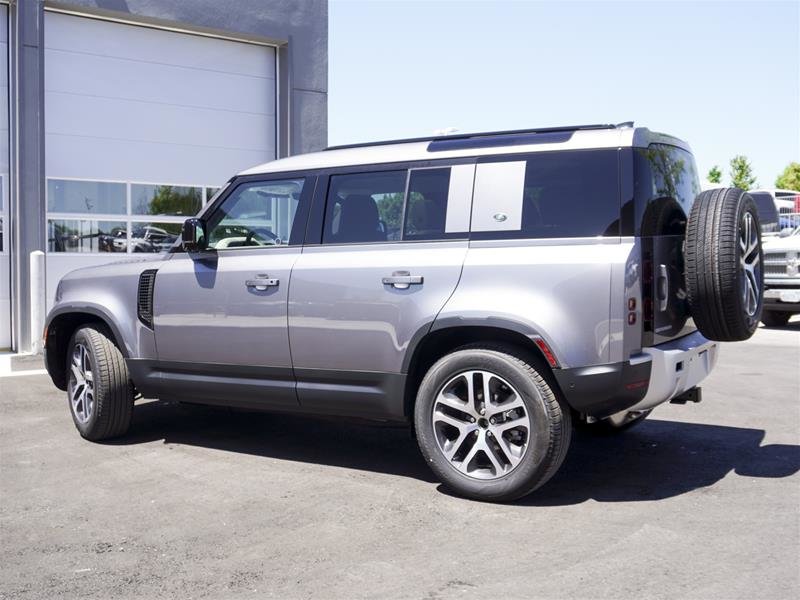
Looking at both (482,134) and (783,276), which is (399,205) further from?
(783,276)

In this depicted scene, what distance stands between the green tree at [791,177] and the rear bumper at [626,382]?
222 feet

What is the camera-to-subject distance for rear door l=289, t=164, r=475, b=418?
5.15m

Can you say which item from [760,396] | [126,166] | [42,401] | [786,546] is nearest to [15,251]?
[126,166]

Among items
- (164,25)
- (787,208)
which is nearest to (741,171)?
(787,208)

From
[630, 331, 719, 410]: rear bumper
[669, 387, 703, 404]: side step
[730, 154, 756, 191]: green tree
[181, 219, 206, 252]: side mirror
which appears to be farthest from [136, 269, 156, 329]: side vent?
[730, 154, 756, 191]: green tree

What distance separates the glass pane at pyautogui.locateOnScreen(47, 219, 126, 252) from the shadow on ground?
5.72 m

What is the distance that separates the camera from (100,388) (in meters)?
6.48

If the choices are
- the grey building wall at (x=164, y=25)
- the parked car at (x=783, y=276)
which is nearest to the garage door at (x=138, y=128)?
the grey building wall at (x=164, y=25)

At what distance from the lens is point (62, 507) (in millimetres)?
4926

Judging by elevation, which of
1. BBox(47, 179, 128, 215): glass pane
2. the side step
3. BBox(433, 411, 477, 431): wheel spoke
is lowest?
BBox(433, 411, 477, 431): wheel spoke

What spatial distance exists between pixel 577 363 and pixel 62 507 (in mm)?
2832

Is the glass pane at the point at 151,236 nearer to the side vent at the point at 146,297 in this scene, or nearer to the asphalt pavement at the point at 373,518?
the asphalt pavement at the point at 373,518

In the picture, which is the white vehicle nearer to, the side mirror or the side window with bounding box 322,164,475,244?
the side window with bounding box 322,164,475,244

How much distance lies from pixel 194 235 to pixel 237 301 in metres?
0.57
